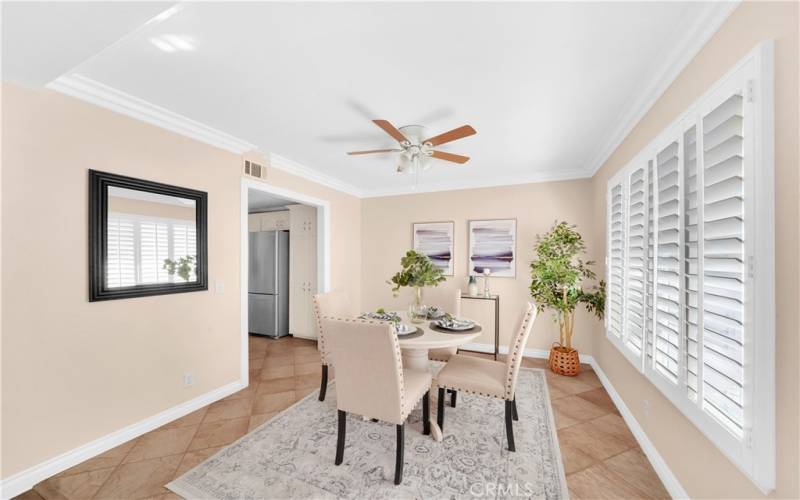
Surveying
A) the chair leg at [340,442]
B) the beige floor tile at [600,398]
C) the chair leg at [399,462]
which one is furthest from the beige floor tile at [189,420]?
the beige floor tile at [600,398]

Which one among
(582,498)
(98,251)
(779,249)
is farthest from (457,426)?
(98,251)

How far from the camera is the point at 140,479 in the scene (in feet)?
6.19

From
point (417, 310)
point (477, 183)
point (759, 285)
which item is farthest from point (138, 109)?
point (477, 183)

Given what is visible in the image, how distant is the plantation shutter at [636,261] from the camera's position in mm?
2129

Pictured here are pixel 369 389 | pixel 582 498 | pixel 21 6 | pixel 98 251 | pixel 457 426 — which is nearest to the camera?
pixel 21 6

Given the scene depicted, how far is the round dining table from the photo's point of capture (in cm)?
215

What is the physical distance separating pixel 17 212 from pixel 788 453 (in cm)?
370

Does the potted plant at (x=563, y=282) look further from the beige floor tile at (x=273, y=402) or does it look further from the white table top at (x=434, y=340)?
the beige floor tile at (x=273, y=402)

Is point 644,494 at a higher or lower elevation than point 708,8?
lower

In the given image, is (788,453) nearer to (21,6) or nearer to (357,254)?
(21,6)

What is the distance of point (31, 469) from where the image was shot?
1823 mm

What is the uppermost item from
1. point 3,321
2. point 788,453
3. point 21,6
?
point 21,6

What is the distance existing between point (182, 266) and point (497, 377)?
2.76 meters

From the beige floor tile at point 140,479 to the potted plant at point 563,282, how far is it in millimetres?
3662
